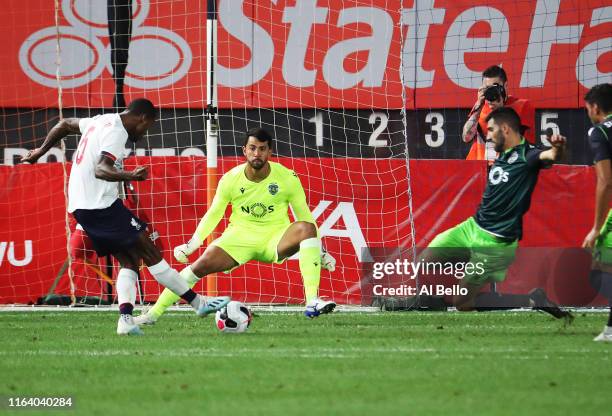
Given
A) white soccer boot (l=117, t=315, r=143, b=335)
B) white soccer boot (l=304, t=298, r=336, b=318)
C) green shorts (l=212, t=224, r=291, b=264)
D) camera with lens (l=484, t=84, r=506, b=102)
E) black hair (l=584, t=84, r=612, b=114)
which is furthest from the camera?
camera with lens (l=484, t=84, r=506, b=102)

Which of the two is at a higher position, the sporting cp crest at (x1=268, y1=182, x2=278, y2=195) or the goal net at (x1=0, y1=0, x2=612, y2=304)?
the goal net at (x1=0, y1=0, x2=612, y2=304)

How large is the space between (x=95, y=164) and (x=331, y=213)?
4672 millimetres

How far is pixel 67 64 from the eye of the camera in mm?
17000

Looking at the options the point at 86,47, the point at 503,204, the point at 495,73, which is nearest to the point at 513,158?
the point at 503,204

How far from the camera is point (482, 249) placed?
1102 cm

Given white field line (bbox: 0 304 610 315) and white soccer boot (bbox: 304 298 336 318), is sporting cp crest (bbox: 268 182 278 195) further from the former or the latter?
white field line (bbox: 0 304 610 315)

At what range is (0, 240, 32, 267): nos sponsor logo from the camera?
14.3 metres

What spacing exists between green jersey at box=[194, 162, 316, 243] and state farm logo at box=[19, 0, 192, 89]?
558 centimetres

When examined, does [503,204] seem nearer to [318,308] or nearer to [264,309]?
[318,308]

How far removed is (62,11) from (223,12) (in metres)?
2.22

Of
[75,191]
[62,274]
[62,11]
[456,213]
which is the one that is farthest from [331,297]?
[62,11]

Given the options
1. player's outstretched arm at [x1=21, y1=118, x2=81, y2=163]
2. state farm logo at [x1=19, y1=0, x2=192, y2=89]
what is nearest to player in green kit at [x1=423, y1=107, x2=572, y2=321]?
player's outstretched arm at [x1=21, y1=118, x2=81, y2=163]

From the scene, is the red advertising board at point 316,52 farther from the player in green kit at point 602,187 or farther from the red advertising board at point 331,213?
the player in green kit at point 602,187

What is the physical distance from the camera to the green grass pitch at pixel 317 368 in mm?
6293
